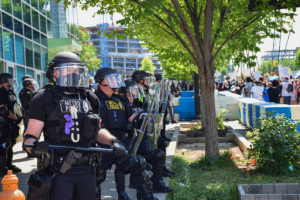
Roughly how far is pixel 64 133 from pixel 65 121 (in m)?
0.10

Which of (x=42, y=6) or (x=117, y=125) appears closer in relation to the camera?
(x=117, y=125)

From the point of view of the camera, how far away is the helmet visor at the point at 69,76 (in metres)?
3.75

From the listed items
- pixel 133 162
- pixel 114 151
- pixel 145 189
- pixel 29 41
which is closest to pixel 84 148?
pixel 114 151

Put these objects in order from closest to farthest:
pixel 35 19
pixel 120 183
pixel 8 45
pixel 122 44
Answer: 1. pixel 120 183
2. pixel 8 45
3. pixel 35 19
4. pixel 122 44

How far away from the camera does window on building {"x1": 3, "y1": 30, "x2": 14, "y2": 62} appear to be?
679 inches

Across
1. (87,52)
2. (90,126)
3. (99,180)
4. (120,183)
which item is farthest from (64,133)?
(87,52)

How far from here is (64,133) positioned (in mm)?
3605

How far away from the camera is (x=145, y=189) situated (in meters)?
5.36

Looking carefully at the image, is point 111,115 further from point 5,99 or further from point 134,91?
point 5,99

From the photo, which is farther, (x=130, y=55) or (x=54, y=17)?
(x=130, y=55)

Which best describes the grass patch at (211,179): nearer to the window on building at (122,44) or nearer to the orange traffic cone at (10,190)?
the orange traffic cone at (10,190)

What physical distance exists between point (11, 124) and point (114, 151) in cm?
479

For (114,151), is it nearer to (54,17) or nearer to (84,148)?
(84,148)

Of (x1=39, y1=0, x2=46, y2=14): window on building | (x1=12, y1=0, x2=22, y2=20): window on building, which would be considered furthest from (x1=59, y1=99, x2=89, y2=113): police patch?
(x1=39, y1=0, x2=46, y2=14): window on building
